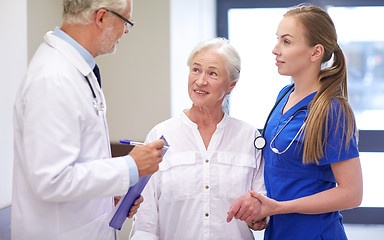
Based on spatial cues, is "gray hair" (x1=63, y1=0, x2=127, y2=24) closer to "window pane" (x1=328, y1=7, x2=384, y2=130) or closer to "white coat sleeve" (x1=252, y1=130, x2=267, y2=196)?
"white coat sleeve" (x1=252, y1=130, x2=267, y2=196)

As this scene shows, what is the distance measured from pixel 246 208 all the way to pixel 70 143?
0.72 metres

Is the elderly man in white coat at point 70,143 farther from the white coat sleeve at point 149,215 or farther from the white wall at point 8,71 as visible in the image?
the white wall at point 8,71

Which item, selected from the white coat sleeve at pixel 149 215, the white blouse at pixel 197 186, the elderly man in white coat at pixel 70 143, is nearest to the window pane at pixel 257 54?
the white blouse at pixel 197 186

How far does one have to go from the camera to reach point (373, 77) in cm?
349

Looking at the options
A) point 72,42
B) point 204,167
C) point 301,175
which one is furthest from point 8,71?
point 301,175

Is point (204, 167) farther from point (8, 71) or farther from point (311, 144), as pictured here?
point (8, 71)

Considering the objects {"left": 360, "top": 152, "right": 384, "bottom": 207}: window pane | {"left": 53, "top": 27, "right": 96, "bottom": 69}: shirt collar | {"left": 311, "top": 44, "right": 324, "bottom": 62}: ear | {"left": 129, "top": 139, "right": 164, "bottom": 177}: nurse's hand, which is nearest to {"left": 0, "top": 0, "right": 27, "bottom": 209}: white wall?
{"left": 53, "top": 27, "right": 96, "bottom": 69}: shirt collar

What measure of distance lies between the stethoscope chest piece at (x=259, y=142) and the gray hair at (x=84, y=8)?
792 millimetres

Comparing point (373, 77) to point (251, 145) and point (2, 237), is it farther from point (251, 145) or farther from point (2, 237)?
point (2, 237)

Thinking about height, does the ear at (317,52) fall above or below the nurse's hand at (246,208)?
above

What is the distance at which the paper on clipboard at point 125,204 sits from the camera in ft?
4.83

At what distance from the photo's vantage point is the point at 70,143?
4.03 ft

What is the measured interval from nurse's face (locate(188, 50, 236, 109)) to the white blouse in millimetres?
112

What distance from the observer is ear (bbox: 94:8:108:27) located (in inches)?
54.2
